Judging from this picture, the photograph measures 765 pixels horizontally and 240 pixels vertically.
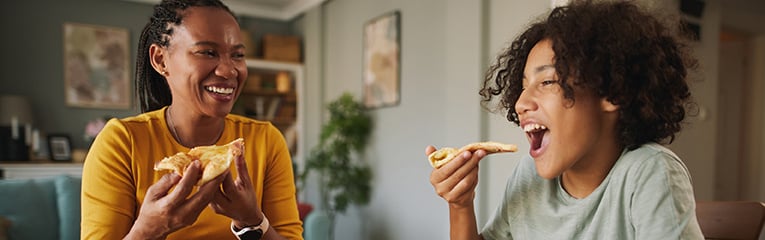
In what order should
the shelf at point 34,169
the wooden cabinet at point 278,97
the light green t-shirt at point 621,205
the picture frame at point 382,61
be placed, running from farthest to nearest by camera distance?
the wooden cabinet at point 278,97 → the shelf at point 34,169 → the picture frame at point 382,61 → the light green t-shirt at point 621,205

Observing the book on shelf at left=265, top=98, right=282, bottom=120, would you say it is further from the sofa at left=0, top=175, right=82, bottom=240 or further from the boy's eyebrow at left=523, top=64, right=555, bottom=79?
the boy's eyebrow at left=523, top=64, right=555, bottom=79

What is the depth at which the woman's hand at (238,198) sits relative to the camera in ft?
3.23

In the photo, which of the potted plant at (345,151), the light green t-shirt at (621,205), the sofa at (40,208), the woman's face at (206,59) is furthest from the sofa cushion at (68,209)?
the potted plant at (345,151)

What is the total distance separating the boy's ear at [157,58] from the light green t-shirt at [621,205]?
90 centimetres

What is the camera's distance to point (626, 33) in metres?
0.91

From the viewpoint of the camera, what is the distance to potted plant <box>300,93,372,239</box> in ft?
13.9

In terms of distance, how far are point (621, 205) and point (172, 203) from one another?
2.68 feet

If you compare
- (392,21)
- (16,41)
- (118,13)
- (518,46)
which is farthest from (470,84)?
(16,41)

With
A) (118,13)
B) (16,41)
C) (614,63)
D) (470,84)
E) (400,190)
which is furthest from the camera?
(118,13)

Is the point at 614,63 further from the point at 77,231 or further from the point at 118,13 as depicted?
the point at 118,13

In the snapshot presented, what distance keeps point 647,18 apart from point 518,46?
275 mm

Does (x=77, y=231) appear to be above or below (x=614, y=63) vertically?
below

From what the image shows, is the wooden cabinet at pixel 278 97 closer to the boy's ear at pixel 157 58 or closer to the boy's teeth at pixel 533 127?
the boy's ear at pixel 157 58

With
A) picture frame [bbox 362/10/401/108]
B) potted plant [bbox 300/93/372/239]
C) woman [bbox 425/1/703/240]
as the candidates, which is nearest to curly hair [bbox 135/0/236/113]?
woman [bbox 425/1/703/240]
